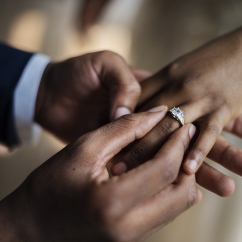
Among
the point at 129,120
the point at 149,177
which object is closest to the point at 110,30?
the point at 129,120

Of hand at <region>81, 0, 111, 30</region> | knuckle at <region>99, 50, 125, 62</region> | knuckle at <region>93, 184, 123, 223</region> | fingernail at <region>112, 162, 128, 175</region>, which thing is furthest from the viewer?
hand at <region>81, 0, 111, 30</region>

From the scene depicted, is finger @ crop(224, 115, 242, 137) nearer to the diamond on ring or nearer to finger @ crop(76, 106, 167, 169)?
the diamond on ring

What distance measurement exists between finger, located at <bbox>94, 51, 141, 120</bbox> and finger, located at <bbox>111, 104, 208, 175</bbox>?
0.31 ft

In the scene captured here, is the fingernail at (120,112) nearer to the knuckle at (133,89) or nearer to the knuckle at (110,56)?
the knuckle at (133,89)

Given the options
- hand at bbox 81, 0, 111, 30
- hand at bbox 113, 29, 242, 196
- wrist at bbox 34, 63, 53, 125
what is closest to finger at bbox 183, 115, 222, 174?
hand at bbox 113, 29, 242, 196

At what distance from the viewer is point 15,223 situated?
1.76 ft

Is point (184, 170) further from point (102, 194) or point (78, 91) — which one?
point (78, 91)

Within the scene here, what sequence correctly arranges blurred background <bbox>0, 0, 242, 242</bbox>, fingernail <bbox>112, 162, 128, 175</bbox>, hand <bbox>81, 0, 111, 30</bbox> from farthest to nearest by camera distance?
1. hand <bbox>81, 0, 111, 30</bbox>
2. blurred background <bbox>0, 0, 242, 242</bbox>
3. fingernail <bbox>112, 162, 128, 175</bbox>

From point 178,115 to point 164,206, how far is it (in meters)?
0.22

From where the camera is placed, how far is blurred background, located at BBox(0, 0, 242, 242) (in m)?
1.47

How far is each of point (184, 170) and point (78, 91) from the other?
1.34 ft

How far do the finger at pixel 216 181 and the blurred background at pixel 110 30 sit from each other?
2.81ft

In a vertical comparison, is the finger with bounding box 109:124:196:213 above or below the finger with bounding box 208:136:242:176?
above

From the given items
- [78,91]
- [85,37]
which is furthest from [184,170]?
[85,37]
